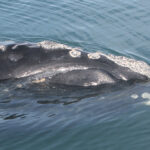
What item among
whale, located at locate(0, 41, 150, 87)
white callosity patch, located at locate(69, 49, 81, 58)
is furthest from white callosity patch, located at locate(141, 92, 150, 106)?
white callosity patch, located at locate(69, 49, 81, 58)

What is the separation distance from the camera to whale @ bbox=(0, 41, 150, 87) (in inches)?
271

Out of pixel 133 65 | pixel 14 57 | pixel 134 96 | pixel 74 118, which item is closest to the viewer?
pixel 14 57

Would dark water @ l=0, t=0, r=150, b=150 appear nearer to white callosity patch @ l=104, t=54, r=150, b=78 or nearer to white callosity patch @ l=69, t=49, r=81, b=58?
white callosity patch @ l=104, t=54, r=150, b=78

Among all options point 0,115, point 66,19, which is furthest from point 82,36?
point 0,115

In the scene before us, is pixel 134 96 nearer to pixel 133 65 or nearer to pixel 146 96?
pixel 146 96

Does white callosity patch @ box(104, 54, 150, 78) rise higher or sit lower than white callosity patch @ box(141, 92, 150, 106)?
higher

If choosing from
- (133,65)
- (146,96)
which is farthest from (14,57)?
(146,96)

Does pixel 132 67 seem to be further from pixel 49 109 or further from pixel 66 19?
pixel 66 19

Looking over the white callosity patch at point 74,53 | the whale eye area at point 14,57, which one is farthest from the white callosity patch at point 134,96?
the whale eye area at point 14,57

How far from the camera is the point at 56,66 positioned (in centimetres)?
705

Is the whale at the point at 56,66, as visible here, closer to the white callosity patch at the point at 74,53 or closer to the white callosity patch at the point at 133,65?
the white callosity patch at the point at 74,53

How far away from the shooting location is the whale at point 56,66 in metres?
6.88

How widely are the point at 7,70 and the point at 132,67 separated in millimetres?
2607

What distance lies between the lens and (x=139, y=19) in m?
15.0
